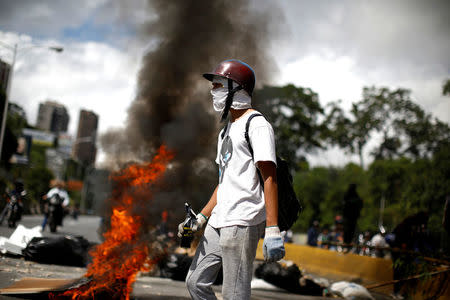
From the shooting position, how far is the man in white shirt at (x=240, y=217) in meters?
2.52

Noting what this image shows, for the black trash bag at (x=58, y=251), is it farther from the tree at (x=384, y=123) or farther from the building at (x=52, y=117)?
the building at (x=52, y=117)

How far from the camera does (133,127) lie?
→ 9398 millimetres

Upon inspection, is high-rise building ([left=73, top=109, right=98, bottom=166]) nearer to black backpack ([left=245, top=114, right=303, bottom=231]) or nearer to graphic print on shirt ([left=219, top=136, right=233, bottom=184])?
graphic print on shirt ([left=219, top=136, right=233, bottom=184])

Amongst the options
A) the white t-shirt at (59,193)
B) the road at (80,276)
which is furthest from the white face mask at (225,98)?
the white t-shirt at (59,193)

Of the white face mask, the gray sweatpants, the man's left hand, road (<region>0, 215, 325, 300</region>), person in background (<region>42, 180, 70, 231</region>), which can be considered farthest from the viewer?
person in background (<region>42, 180, 70, 231</region>)

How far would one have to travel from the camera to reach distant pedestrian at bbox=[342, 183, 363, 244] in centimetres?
1227

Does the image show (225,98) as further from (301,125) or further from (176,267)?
(301,125)

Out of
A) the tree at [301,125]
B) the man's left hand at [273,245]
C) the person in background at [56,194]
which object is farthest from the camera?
the tree at [301,125]

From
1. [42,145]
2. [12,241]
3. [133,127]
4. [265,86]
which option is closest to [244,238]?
[12,241]

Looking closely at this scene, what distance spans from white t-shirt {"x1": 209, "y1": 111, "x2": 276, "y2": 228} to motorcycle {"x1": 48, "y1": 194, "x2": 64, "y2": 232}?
36.9ft

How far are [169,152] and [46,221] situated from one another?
6.82 metres

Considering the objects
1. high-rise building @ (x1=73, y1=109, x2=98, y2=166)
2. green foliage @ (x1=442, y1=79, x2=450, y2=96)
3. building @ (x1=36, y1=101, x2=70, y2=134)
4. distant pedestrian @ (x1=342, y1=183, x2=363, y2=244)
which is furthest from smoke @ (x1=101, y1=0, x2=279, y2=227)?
building @ (x1=36, y1=101, x2=70, y2=134)

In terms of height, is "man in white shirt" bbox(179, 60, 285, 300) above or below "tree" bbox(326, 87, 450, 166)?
below

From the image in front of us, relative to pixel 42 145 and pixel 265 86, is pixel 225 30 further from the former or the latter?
pixel 42 145
